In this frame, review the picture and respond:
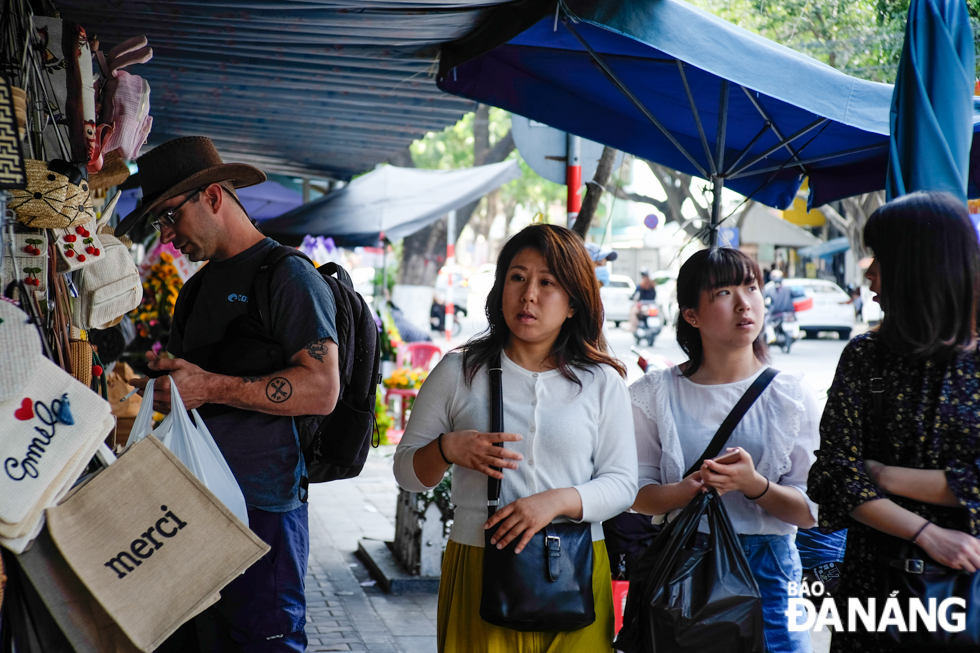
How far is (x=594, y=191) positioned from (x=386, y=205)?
4.32 metres

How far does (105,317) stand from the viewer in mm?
3100

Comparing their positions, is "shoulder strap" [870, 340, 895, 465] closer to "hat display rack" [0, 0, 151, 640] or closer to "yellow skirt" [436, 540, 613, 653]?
"yellow skirt" [436, 540, 613, 653]

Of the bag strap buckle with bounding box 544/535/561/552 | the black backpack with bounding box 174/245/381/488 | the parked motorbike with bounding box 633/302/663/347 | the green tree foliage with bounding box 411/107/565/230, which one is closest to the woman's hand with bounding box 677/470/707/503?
the bag strap buckle with bounding box 544/535/561/552

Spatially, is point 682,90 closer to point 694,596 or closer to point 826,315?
point 694,596

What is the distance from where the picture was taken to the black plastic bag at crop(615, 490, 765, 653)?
7.43 ft


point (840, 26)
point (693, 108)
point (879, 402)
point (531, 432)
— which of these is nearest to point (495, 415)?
point (531, 432)

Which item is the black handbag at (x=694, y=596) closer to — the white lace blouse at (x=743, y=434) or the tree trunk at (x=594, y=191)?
the white lace blouse at (x=743, y=434)

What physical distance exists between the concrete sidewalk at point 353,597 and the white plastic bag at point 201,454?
245 cm

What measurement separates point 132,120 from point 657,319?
2076cm

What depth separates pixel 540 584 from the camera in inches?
87.7

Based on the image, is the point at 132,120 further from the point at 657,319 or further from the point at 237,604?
the point at 657,319

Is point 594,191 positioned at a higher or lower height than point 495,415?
higher

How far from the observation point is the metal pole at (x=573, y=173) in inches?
237

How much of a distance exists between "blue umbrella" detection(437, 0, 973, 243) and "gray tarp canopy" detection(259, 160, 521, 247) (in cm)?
442
